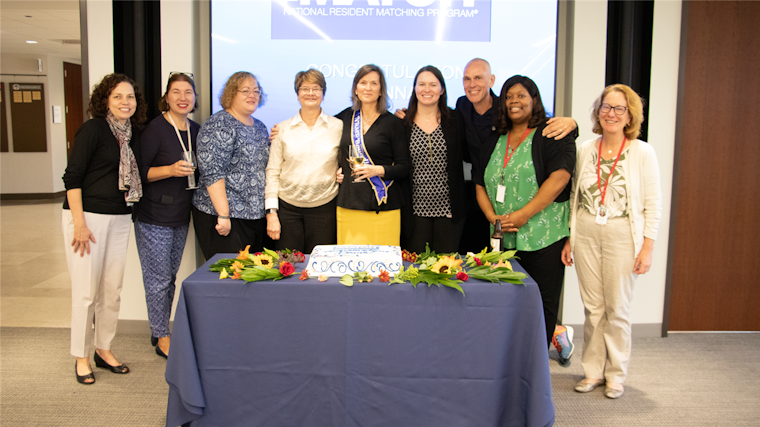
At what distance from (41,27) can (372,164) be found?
800 centimetres

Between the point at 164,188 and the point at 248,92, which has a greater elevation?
the point at 248,92

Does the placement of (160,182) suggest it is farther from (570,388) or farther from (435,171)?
(570,388)

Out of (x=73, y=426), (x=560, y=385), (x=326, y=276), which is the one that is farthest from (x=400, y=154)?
(x=73, y=426)

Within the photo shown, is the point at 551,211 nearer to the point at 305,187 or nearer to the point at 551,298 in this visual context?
the point at 551,298

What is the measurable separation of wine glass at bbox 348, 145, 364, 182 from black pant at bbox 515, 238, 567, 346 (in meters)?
1.00

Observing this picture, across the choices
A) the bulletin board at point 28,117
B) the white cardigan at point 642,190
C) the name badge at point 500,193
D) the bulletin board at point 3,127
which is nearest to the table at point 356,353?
the name badge at point 500,193

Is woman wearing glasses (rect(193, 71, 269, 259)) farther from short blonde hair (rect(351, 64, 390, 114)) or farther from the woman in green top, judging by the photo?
the woman in green top

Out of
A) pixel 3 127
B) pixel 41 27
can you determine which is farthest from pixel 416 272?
pixel 3 127

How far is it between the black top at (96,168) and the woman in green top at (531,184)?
2.08 metres

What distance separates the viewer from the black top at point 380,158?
294 cm

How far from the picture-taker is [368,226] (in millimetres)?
3012

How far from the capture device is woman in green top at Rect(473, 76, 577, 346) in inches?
105

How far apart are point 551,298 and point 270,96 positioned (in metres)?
2.24

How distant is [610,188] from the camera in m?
2.66
